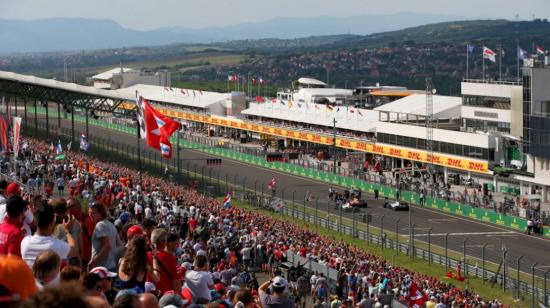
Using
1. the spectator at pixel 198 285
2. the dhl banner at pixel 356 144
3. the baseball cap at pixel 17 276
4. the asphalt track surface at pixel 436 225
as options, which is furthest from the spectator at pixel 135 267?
the dhl banner at pixel 356 144

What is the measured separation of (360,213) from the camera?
179ft

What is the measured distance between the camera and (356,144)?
78375mm

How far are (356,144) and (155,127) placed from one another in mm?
35358

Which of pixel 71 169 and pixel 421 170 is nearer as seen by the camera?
pixel 71 169

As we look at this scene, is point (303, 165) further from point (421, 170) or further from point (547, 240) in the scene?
point (547, 240)

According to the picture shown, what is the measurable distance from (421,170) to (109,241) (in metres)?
57.8

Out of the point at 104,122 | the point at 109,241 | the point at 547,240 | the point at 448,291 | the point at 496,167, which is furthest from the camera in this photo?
the point at 104,122

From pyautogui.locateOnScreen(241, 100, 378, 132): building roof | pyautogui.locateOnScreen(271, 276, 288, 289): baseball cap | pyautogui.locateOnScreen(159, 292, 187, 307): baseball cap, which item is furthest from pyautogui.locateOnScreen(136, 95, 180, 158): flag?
pyautogui.locateOnScreen(241, 100, 378, 132): building roof

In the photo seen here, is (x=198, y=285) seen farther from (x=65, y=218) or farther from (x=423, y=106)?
(x=423, y=106)

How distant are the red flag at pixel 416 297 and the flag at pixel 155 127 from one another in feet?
61.1

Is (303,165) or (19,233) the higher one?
(19,233)

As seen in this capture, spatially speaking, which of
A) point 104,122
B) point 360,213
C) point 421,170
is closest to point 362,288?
point 360,213

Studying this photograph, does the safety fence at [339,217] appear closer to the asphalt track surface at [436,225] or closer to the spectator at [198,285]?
the asphalt track surface at [436,225]

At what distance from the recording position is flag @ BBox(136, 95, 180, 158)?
43.8m
